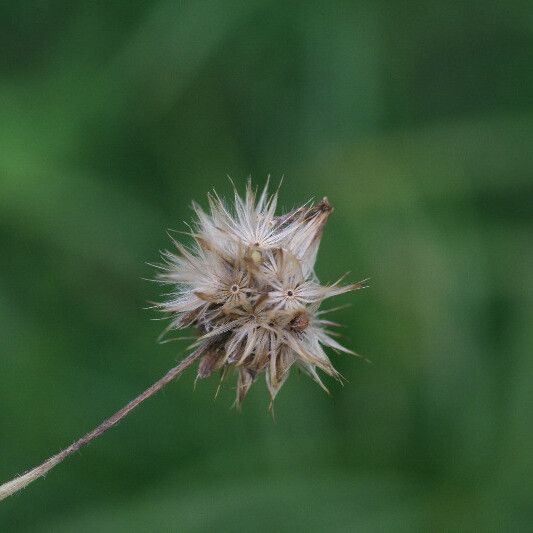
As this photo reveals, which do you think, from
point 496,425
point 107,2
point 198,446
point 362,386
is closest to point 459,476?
point 496,425

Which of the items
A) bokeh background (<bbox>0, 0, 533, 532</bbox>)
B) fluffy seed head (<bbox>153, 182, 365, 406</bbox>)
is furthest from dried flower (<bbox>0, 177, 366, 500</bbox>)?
bokeh background (<bbox>0, 0, 533, 532</bbox>)

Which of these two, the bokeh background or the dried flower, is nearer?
the dried flower

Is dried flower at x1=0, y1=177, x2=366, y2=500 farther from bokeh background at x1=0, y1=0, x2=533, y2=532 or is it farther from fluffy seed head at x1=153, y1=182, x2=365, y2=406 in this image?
bokeh background at x1=0, y1=0, x2=533, y2=532

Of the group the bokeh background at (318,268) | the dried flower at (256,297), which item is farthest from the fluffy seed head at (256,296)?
the bokeh background at (318,268)

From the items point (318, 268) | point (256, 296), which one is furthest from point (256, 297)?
point (318, 268)

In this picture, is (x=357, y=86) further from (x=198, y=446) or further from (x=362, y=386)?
(x=198, y=446)

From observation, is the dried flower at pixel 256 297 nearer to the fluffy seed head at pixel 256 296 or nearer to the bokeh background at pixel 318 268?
the fluffy seed head at pixel 256 296

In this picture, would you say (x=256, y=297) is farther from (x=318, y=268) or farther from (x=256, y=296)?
(x=318, y=268)
